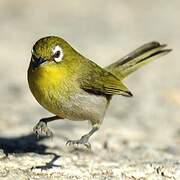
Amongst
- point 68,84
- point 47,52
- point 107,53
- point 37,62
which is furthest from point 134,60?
point 107,53

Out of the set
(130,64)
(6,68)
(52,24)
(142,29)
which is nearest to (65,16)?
(52,24)

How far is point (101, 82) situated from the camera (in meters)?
7.50

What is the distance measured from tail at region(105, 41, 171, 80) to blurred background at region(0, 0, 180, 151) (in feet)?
3.06

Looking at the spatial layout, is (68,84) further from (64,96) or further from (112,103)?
(112,103)

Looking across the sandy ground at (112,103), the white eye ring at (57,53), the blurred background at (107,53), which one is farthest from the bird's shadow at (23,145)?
the white eye ring at (57,53)

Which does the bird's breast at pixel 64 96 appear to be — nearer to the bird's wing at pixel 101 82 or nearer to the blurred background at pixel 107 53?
the bird's wing at pixel 101 82

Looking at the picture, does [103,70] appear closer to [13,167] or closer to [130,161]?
[130,161]

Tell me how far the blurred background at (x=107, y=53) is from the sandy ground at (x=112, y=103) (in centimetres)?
Result: 1

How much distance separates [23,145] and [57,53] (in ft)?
5.23

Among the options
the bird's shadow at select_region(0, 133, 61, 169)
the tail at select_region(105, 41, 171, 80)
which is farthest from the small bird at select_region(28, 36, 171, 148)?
the bird's shadow at select_region(0, 133, 61, 169)

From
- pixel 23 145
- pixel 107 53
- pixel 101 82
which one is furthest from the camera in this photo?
pixel 107 53

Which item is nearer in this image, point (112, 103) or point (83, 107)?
point (83, 107)

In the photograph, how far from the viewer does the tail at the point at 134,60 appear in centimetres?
816

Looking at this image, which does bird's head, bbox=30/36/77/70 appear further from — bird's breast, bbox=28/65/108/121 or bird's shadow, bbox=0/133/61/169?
bird's shadow, bbox=0/133/61/169
